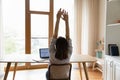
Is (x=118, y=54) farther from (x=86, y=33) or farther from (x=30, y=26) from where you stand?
(x=30, y=26)

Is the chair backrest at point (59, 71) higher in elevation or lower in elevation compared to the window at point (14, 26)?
lower

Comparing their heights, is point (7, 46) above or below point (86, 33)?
below

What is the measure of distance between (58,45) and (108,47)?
3.99 feet

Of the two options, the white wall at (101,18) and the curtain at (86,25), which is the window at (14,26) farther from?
the white wall at (101,18)

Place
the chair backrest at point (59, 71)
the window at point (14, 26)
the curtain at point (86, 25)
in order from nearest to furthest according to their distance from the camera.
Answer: the chair backrest at point (59, 71)
the window at point (14, 26)
the curtain at point (86, 25)

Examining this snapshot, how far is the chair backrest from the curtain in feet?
9.07

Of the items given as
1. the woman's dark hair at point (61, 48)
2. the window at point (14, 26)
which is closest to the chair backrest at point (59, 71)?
the woman's dark hair at point (61, 48)

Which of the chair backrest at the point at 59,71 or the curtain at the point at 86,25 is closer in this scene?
the chair backrest at the point at 59,71

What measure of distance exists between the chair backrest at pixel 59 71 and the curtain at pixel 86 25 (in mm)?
2764

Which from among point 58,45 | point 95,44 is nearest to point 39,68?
point 95,44

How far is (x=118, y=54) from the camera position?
286 cm

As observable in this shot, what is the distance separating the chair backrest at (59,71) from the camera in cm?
229

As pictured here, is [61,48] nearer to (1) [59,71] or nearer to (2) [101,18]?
(1) [59,71]

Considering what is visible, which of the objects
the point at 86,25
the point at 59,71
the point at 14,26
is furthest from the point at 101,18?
the point at 59,71
